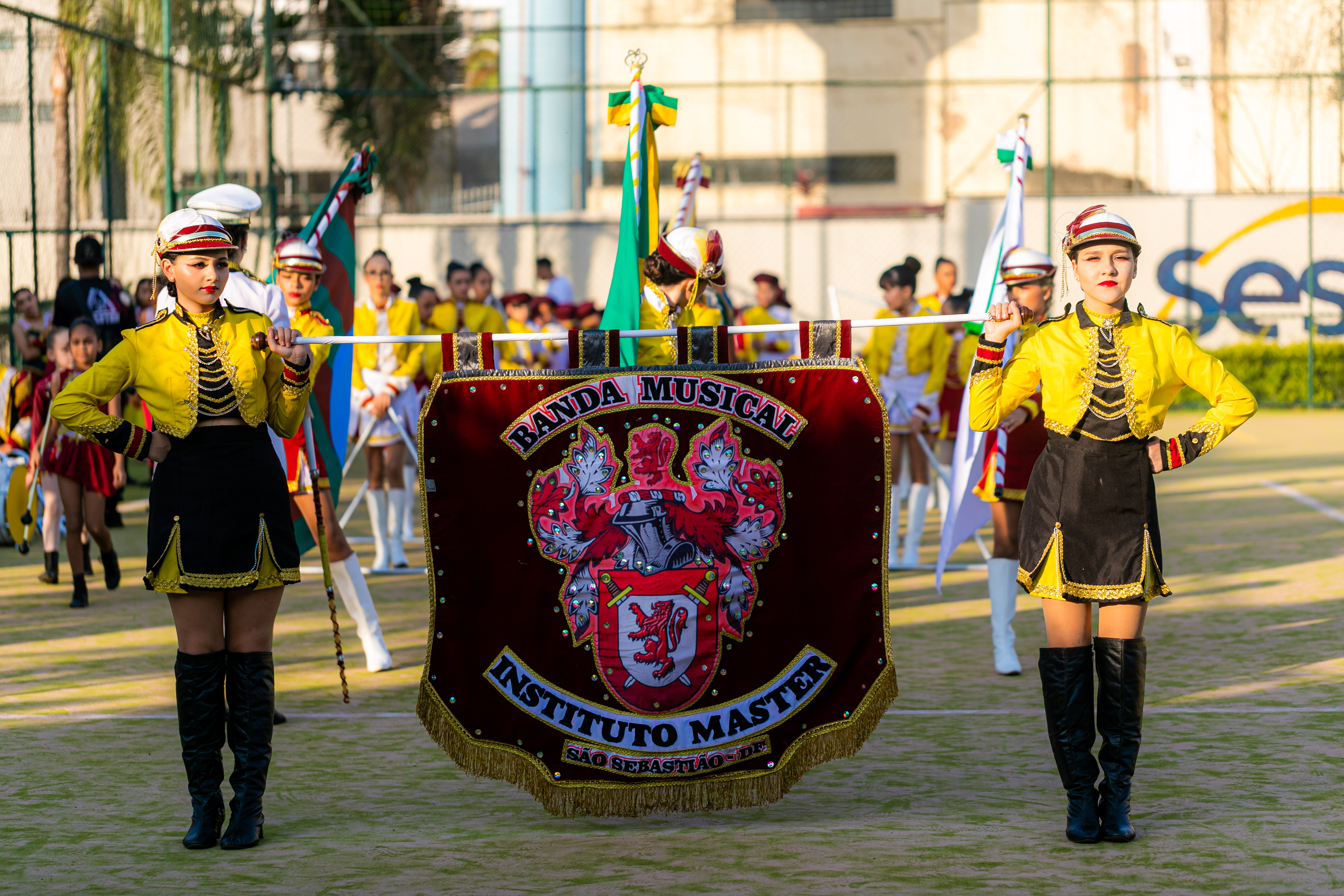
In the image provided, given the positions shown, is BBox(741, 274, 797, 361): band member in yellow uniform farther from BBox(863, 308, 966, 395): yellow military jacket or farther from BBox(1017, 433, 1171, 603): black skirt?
BBox(1017, 433, 1171, 603): black skirt

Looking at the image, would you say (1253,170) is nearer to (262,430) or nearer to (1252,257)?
(1252,257)

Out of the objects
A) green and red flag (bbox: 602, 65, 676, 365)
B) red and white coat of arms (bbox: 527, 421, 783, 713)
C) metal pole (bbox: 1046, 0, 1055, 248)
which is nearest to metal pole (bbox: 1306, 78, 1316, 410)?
metal pole (bbox: 1046, 0, 1055, 248)

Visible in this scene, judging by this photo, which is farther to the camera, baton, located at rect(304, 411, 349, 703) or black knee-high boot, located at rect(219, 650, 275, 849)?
baton, located at rect(304, 411, 349, 703)

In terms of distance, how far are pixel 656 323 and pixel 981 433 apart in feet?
4.87

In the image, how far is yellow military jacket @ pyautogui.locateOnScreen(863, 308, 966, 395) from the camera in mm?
10953

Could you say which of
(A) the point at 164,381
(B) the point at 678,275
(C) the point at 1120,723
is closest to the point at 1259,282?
(B) the point at 678,275

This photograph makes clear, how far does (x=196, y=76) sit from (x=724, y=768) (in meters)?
16.5

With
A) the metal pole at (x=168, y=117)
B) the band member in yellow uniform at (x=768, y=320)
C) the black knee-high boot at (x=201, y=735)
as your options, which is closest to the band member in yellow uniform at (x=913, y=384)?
the band member in yellow uniform at (x=768, y=320)

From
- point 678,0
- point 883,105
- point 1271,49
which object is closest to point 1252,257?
point 1271,49

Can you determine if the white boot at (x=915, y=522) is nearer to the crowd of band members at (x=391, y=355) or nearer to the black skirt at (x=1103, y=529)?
the crowd of band members at (x=391, y=355)

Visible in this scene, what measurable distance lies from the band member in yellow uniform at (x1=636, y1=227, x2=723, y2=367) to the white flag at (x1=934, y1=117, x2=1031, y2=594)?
44.7 inches

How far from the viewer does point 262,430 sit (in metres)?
5.04

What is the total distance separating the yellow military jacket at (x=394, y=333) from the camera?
1045 cm

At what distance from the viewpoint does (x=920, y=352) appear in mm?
11023
